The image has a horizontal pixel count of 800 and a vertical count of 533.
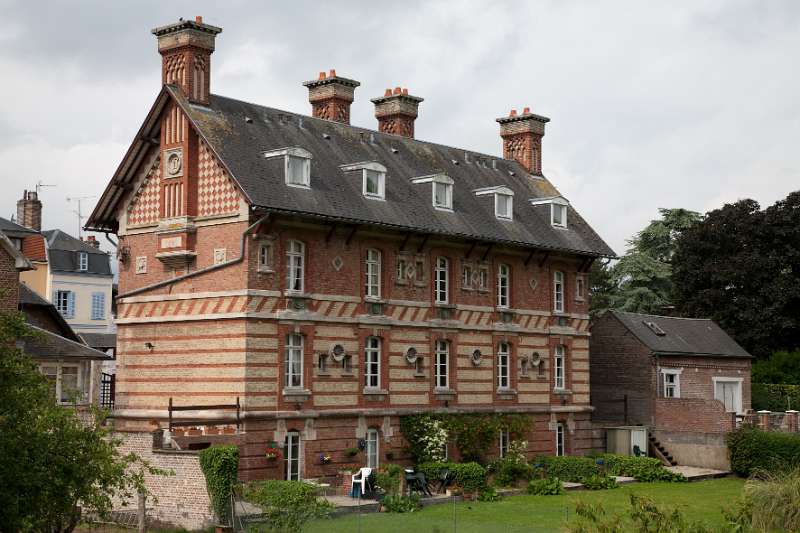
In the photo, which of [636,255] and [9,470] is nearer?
[9,470]

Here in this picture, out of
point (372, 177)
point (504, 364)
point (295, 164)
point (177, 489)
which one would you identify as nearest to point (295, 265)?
point (295, 164)

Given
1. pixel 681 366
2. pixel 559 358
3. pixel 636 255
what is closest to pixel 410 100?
pixel 559 358

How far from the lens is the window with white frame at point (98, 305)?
67.6 meters

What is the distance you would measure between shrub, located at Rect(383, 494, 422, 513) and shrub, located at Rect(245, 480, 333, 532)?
221 centimetres

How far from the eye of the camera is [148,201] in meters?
37.7

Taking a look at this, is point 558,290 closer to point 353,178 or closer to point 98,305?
point 353,178

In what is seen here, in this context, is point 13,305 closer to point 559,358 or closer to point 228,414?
point 228,414

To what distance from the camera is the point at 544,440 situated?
43.7m

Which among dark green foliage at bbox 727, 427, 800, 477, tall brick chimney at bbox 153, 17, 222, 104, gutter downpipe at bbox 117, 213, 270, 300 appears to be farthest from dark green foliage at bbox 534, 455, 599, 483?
tall brick chimney at bbox 153, 17, 222, 104

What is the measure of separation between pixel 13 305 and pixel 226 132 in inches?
307

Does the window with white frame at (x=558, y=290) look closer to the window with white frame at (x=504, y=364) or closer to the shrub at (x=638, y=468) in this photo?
the window with white frame at (x=504, y=364)

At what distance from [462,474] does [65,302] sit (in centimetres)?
3573

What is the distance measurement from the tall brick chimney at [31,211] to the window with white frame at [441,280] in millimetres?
30533

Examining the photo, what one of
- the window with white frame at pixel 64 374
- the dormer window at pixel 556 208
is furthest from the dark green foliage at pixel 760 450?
the window with white frame at pixel 64 374
